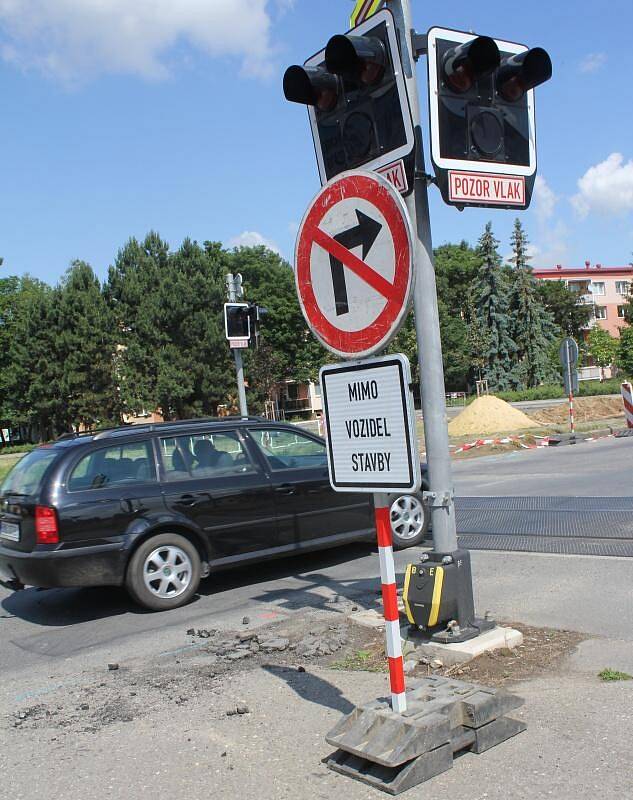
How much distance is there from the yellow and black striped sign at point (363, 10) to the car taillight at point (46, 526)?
183 inches

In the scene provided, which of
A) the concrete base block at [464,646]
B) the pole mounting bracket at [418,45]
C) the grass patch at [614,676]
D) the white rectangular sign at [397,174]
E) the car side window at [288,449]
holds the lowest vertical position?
the grass patch at [614,676]

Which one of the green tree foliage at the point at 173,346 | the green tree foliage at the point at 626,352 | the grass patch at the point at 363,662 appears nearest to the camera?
the grass patch at the point at 363,662

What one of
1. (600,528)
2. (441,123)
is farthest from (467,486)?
(441,123)

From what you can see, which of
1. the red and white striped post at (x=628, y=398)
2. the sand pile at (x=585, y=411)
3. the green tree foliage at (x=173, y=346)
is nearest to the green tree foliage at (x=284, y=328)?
the green tree foliage at (x=173, y=346)

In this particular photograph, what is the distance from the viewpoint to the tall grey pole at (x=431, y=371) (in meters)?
5.34

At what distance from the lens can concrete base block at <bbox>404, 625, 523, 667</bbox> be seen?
16.7 ft

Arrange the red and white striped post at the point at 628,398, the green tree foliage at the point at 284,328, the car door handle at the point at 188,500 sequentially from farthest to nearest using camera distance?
the green tree foliage at the point at 284,328, the red and white striped post at the point at 628,398, the car door handle at the point at 188,500

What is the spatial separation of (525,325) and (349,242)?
213 feet

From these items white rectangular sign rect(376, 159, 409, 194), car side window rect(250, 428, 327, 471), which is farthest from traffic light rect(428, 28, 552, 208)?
car side window rect(250, 428, 327, 471)

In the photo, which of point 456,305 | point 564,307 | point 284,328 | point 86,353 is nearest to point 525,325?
point 456,305

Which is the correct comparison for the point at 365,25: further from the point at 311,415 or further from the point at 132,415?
the point at 311,415

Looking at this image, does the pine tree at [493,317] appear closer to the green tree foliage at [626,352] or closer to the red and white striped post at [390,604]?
the green tree foliage at [626,352]

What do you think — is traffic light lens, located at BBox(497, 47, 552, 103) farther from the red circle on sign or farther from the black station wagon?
the black station wagon

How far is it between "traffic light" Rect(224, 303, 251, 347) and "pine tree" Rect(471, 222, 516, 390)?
174 feet
